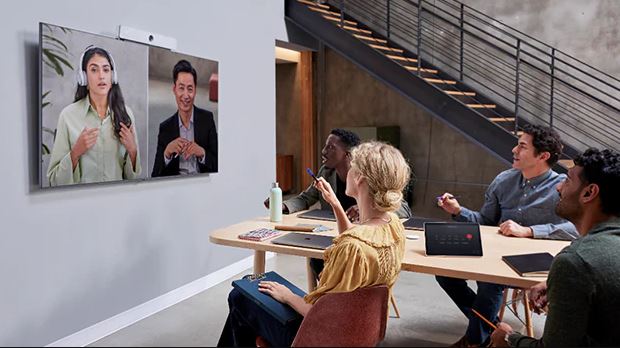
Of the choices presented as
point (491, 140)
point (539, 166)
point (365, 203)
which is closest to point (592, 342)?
point (365, 203)

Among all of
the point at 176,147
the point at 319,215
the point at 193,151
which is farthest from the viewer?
the point at 193,151

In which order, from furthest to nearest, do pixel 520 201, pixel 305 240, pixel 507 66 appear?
1. pixel 507 66
2. pixel 520 201
3. pixel 305 240

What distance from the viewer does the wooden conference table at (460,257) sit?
193cm

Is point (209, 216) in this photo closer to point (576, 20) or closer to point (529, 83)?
point (529, 83)

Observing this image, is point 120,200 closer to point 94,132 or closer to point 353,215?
point 94,132

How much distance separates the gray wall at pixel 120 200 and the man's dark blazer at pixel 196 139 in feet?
0.36

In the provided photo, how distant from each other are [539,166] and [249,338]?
1.87 m

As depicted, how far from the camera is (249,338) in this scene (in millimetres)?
1982

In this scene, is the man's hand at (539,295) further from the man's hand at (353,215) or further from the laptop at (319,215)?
the laptop at (319,215)

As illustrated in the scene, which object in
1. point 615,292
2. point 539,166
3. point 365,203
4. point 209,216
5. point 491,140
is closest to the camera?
point 615,292

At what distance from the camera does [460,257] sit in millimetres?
2158

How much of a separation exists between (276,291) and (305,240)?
443mm

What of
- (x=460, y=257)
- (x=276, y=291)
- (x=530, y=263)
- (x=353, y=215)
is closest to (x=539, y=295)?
(x=530, y=263)

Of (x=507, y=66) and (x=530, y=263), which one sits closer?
(x=530, y=263)
